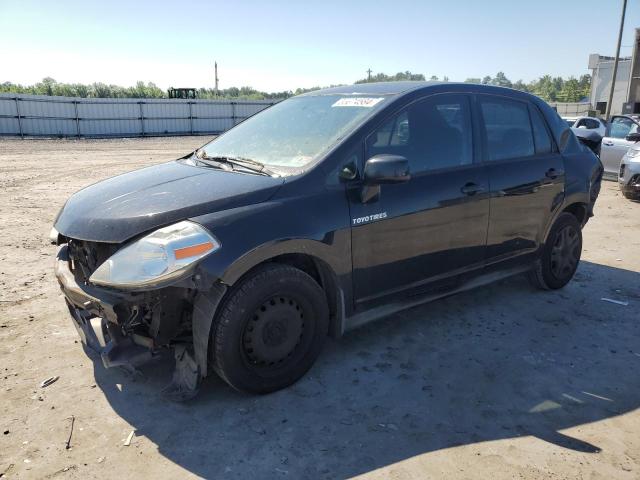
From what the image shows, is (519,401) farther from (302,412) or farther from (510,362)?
(302,412)

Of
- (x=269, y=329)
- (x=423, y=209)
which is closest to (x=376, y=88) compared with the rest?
(x=423, y=209)

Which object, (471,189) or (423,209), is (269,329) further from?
(471,189)

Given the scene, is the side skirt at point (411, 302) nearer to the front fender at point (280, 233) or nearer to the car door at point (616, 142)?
the front fender at point (280, 233)

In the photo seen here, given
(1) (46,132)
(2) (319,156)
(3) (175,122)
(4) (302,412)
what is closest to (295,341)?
(4) (302,412)

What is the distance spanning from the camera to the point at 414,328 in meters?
4.11

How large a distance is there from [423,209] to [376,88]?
1.03 metres

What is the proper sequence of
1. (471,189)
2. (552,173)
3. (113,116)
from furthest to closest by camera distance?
(113,116) < (552,173) < (471,189)

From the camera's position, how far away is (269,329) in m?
3.01

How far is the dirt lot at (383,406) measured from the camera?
8.46 ft

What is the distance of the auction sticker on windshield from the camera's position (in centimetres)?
357

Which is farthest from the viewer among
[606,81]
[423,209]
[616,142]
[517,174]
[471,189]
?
[606,81]

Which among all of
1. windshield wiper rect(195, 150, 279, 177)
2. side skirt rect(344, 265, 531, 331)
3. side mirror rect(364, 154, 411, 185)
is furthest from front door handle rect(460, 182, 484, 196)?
windshield wiper rect(195, 150, 279, 177)

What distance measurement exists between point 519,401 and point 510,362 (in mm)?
514

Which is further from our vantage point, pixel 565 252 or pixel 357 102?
pixel 565 252
